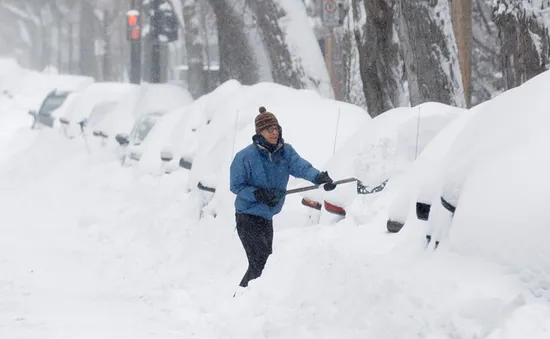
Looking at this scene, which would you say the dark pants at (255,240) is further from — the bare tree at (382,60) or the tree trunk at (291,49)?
the tree trunk at (291,49)

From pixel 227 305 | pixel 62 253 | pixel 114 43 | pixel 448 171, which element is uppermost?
pixel 448 171

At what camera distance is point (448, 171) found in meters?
6.04

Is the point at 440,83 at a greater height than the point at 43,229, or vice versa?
the point at 440,83

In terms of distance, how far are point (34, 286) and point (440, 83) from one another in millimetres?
5570

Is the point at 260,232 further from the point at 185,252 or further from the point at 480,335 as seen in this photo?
the point at 480,335

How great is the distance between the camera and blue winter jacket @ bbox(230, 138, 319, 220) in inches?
347

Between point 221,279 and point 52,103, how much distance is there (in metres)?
24.7

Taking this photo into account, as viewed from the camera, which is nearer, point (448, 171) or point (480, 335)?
point (480, 335)

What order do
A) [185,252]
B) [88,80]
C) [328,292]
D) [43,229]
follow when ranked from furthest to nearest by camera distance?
[88,80] < [43,229] < [185,252] < [328,292]

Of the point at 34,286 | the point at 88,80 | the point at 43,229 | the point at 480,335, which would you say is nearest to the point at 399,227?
the point at 480,335

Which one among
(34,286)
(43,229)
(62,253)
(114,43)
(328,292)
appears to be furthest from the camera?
(114,43)

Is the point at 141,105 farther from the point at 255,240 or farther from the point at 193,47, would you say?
the point at 255,240

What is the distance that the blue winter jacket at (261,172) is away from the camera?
8.80m

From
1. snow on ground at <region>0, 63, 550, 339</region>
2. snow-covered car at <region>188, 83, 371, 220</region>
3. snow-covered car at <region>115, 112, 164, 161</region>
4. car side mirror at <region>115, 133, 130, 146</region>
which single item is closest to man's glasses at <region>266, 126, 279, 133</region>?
snow on ground at <region>0, 63, 550, 339</region>
